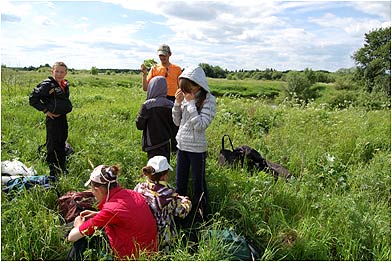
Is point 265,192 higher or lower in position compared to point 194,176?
lower

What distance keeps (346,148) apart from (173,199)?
4.25 meters

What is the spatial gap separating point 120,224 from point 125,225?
4cm

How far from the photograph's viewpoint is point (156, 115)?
4375mm

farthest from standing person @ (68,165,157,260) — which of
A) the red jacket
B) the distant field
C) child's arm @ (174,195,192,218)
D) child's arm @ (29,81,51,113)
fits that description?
the distant field

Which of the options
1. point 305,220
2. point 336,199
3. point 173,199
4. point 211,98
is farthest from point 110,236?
point 336,199

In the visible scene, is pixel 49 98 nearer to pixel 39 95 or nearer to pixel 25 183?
pixel 39 95

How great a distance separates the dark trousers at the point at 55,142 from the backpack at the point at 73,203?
0.85 meters

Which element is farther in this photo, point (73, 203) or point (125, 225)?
point (73, 203)

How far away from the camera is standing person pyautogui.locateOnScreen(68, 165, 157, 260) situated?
9.45 feet

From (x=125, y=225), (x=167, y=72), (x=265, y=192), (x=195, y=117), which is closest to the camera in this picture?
(x=125, y=225)

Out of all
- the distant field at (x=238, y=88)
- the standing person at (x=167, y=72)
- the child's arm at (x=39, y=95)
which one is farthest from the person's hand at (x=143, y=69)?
the distant field at (x=238, y=88)

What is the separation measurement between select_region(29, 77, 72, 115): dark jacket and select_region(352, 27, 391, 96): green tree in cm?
3400

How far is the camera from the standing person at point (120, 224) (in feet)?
9.45

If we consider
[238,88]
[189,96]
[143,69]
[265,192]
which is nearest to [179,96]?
[189,96]
